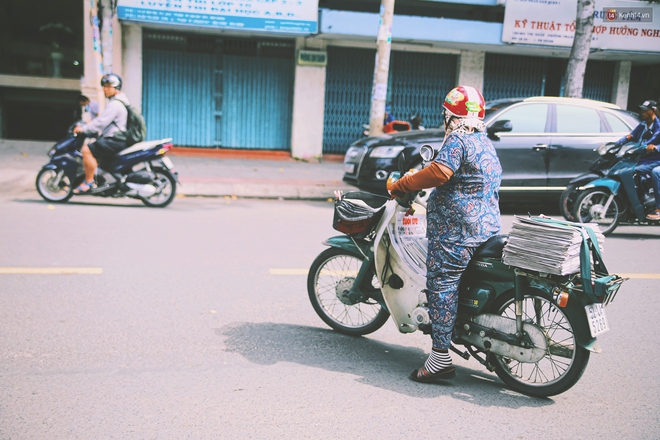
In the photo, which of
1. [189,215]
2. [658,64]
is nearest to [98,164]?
[189,215]

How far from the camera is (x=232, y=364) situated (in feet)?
13.1

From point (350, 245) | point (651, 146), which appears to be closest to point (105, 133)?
point (350, 245)

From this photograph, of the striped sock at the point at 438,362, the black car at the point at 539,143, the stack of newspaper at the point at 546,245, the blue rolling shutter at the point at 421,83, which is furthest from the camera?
the blue rolling shutter at the point at 421,83

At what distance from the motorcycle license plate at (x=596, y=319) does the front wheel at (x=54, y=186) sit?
7829 millimetres

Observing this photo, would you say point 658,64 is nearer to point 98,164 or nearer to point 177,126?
point 177,126

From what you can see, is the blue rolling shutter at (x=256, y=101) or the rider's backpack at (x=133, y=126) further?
the blue rolling shutter at (x=256, y=101)

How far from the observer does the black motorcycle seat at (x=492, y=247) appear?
3.71 meters

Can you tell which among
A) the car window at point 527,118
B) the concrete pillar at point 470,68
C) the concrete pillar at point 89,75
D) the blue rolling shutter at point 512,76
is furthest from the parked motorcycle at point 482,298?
the blue rolling shutter at point 512,76

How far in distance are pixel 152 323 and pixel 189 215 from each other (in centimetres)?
433

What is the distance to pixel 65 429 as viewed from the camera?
3102 mm

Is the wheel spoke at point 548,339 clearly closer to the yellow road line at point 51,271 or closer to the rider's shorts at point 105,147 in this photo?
the yellow road line at point 51,271

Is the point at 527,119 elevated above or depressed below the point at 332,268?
above

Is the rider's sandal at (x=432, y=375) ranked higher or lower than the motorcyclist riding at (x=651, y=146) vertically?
lower

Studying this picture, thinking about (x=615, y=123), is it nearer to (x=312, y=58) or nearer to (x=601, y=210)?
(x=601, y=210)
